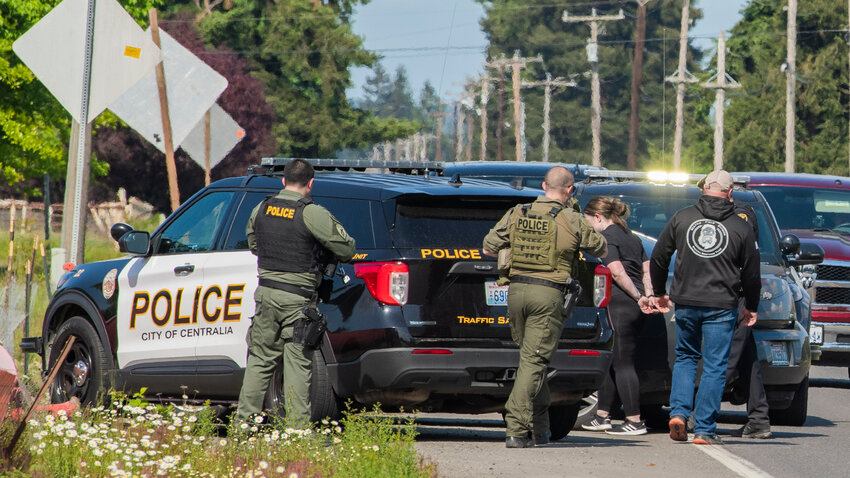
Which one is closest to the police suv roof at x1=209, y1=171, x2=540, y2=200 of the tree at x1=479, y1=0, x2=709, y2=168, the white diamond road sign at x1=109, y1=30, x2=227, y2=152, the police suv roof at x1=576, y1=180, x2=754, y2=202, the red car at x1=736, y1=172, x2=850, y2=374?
the police suv roof at x1=576, y1=180, x2=754, y2=202

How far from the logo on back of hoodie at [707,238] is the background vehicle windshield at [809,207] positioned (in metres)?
6.95

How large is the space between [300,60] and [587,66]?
31.4 metres

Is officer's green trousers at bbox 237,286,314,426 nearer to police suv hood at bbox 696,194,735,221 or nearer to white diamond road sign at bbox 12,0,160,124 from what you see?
police suv hood at bbox 696,194,735,221

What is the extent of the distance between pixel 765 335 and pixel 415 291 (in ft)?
11.3

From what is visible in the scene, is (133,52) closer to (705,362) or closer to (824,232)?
(705,362)

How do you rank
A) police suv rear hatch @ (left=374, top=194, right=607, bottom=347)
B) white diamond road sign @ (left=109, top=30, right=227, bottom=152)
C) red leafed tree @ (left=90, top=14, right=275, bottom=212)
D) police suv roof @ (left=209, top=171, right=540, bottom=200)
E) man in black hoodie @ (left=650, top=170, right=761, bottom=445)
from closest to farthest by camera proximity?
police suv rear hatch @ (left=374, top=194, right=607, bottom=347), police suv roof @ (left=209, top=171, right=540, bottom=200), man in black hoodie @ (left=650, top=170, right=761, bottom=445), white diamond road sign @ (left=109, top=30, right=227, bottom=152), red leafed tree @ (left=90, top=14, right=275, bottom=212)

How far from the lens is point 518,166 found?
17.2 m

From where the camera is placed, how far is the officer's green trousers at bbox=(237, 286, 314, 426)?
8.86m

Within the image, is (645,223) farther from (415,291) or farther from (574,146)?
(574,146)

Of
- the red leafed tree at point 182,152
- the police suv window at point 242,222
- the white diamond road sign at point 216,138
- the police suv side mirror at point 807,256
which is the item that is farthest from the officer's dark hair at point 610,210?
the red leafed tree at point 182,152

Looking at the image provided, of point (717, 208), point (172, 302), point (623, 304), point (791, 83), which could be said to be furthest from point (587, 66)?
point (172, 302)

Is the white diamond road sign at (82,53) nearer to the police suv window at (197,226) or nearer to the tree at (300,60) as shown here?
the police suv window at (197,226)

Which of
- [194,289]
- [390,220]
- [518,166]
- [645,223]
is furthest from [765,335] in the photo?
[518,166]

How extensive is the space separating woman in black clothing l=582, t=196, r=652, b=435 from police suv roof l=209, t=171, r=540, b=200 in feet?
4.38
